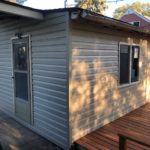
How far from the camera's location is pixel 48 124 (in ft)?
12.1

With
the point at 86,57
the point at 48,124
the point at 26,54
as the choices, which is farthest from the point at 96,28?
the point at 48,124

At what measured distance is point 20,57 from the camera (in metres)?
4.21

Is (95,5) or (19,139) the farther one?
(95,5)

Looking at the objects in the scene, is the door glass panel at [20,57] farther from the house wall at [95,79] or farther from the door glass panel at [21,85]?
the house wall at [95,79]

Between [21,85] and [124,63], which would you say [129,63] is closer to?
[124,63]

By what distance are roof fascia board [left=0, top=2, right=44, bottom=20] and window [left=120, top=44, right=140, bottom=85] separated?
2190 millimetres

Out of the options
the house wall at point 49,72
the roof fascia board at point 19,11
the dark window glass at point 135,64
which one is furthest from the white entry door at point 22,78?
the dark window glass at point 135,64

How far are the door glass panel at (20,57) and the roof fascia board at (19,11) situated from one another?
0.96 metres

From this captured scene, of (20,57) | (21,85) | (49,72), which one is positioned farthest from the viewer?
(21,85)

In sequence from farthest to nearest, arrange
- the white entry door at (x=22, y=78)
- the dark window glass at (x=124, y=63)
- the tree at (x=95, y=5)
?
the tree at (x=95, y=5) → the dark window glass at (x=124, y=63) → the white entry door at (x=22, y=78)

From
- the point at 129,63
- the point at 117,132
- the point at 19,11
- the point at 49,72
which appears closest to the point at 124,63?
the point at 129,63

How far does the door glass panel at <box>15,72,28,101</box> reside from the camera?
13.7ft

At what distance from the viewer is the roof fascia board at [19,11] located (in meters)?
2.75

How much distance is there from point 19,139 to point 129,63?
10.3ft
